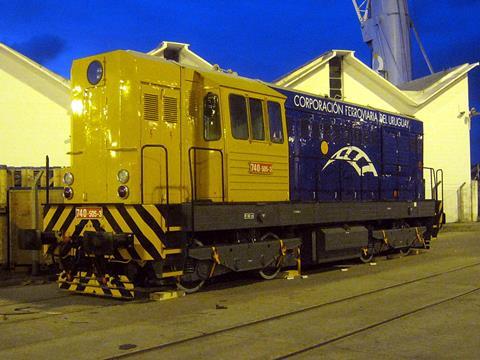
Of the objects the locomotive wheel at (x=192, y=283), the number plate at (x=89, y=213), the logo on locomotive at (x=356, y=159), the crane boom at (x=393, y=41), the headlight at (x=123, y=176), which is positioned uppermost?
the crane boom at (x=393, y=41)

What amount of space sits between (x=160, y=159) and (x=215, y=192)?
1.11 meters

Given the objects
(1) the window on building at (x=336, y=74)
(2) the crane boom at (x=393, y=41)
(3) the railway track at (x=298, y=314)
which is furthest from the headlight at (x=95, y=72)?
(2) the crane boom at (x=393, y=41)

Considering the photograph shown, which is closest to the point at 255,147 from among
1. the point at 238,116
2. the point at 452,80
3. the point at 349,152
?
the point at 238,116

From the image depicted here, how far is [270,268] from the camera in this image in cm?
1068

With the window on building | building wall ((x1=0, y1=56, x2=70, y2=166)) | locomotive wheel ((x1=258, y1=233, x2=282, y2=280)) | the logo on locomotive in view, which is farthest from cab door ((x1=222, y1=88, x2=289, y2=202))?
the window on building

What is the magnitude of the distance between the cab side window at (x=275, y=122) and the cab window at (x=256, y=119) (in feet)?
0.76

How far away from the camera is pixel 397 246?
1392 centimetres

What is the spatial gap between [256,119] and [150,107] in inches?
80.1

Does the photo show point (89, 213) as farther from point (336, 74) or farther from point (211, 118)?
point (336, 74)

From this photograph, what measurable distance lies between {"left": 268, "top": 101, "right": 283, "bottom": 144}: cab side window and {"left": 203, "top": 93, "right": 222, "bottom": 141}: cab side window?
1272 mm

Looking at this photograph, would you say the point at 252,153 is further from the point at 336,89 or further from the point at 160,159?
the point at 336,89

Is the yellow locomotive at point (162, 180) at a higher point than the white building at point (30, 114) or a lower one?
lower

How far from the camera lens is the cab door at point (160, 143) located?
8742mm

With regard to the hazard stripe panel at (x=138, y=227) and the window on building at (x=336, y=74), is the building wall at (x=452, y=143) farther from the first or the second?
the hazard stripe panel at (x=138, y=227)
